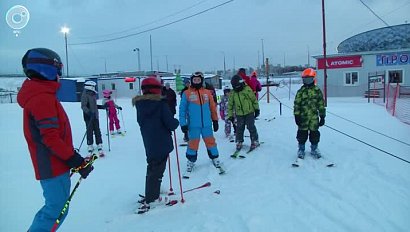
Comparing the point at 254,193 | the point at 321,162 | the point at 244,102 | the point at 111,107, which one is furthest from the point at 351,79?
the point at 254,193

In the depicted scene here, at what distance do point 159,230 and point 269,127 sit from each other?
8.21m

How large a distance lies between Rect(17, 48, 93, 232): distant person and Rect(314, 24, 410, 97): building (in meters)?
A: 27.7

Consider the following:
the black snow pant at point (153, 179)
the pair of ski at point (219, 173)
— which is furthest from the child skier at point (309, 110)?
the black snow pant at point (153, 179)

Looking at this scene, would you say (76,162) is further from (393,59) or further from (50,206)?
(393,59)

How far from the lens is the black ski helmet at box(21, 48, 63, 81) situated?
301 cm

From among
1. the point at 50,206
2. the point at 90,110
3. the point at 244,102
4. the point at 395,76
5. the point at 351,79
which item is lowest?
the point at 50,206

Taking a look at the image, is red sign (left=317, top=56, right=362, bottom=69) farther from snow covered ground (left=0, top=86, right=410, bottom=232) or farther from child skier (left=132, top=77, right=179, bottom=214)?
child skier (left=132, top=77, right=179, bottom=214)

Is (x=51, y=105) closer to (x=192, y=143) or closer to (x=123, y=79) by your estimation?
(x=192, y=143)

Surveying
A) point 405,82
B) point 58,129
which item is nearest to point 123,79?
point 405,82

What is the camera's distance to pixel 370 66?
29125 millimetres

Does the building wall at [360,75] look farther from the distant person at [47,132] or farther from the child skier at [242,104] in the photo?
the distant person at [47,132]

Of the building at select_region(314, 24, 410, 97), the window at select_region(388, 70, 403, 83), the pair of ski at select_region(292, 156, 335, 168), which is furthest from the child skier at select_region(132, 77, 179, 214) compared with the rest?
the window at select_region(388, 70, 403, 83)

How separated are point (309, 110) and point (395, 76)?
26.4 meters

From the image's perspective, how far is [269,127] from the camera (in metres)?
11.6
